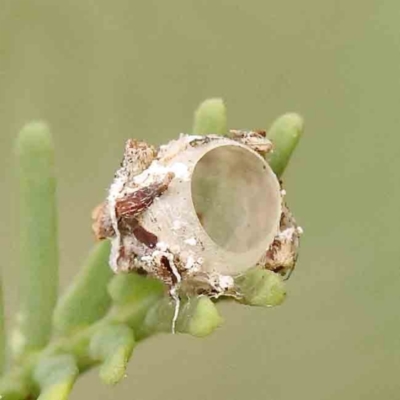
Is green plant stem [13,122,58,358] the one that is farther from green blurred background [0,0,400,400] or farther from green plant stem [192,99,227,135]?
green blurred background [0,0,400,400]

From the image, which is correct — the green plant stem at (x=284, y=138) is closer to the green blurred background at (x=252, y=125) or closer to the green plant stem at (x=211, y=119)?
the green plant stem at (x=211, y=119)

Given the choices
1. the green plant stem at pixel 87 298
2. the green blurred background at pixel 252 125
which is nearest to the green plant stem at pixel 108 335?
the green plant stem at pixel 87 298

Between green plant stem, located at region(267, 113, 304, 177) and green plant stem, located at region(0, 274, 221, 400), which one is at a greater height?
green plant stem, located at region(267, 113, 304, 177)

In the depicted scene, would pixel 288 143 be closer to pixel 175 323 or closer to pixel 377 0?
pixel 175 323

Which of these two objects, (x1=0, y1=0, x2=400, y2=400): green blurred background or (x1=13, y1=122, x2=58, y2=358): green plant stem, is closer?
(x1=13, y1=122, x2=58, y2=358): green plant stem

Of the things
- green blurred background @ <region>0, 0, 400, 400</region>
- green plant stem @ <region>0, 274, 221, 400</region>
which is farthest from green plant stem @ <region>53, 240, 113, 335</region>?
green blurred background @ <region>0, 0, 400, 400</region>

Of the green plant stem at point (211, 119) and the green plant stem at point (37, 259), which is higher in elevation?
the green plant stem at point (211, 119)
